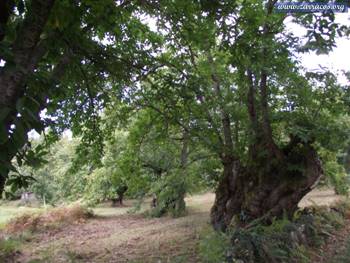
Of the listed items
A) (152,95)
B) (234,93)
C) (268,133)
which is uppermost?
(234,93)

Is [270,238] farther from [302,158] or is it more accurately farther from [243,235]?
[302,158]

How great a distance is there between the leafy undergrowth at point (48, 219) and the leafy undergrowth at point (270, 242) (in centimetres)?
978

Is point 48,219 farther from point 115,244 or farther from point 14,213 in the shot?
point 115,244

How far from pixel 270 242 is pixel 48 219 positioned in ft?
38.0

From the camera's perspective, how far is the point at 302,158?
8500 millimetres

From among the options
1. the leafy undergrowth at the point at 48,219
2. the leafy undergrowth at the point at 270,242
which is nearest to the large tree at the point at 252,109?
the leafy undergrowth at the point at 270,242

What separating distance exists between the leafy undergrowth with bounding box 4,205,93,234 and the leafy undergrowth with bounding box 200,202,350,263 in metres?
9.78

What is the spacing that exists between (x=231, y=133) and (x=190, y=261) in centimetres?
380

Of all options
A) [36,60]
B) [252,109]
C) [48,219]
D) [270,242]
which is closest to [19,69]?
[36,60]

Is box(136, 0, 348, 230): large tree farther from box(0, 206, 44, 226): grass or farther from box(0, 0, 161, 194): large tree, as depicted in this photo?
box(0, 206, 44, 226): grass

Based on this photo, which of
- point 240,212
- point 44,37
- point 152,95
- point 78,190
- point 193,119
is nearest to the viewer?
point 44,37

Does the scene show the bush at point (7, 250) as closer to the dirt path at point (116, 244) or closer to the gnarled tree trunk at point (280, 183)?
the dirt path at point (116, 244)

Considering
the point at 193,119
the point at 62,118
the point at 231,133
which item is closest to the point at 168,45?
the point at 193,119

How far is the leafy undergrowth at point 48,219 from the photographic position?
14.8 meters
